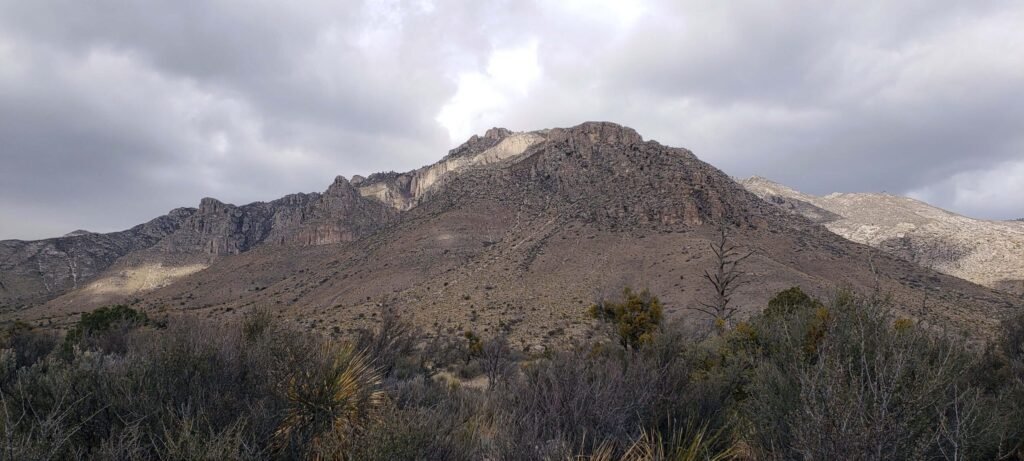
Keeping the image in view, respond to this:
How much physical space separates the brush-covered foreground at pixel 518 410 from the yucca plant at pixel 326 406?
3 centimetres

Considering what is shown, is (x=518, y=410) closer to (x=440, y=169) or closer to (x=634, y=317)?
(x=634, y=317)

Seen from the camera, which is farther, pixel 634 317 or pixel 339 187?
pixel 339 187

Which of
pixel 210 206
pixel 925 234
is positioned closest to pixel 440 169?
pixel 210 206

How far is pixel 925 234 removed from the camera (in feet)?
258

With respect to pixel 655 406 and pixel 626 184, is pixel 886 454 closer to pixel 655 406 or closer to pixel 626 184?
pixel 655 406

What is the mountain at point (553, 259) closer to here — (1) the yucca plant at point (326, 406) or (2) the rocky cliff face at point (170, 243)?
(2) the rocky cliff face at point (170, 243)

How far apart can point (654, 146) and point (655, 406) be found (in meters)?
72.2

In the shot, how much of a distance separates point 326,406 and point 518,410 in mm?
2628

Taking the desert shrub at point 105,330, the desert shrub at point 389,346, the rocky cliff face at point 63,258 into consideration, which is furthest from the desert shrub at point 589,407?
the rocky cliff face at point 63,258

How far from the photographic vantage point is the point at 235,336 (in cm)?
898

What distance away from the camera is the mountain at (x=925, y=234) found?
206 feet

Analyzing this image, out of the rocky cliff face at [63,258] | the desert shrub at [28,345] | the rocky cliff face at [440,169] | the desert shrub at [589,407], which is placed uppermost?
the rocky cliff face at [440,169]

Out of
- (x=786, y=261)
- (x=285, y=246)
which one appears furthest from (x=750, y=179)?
(x=285, y=246)

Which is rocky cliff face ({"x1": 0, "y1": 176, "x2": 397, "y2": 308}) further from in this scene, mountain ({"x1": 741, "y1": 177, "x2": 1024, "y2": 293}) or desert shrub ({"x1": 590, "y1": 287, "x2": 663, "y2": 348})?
mountain ({"x1": 741, "y1": 177, "x2": 1024, "y2": 293})
